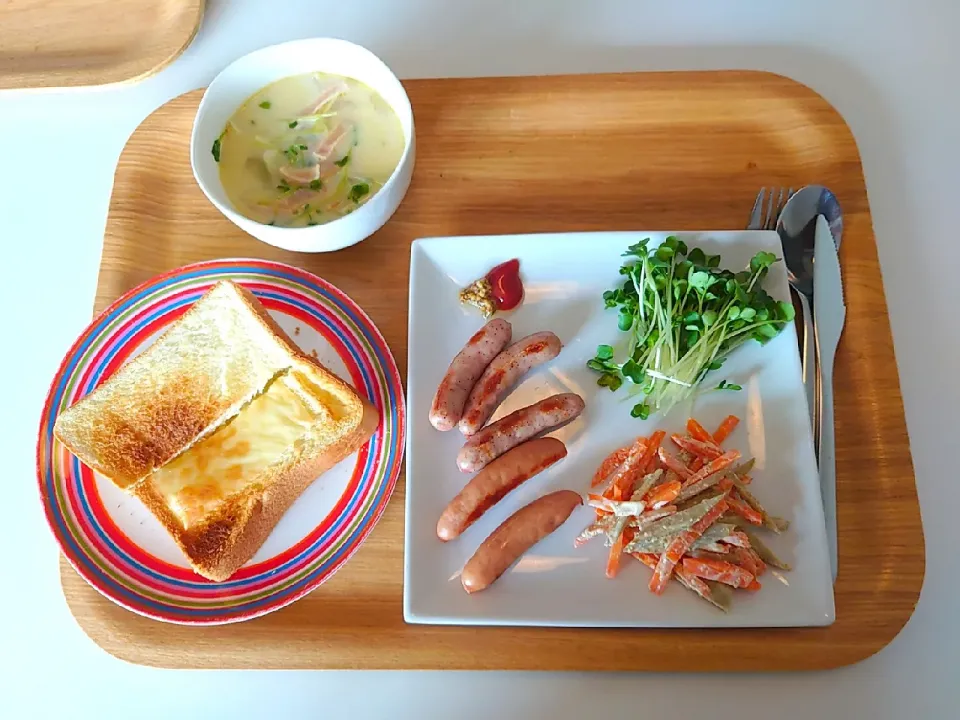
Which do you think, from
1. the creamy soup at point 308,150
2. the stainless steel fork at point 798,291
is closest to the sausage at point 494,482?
the stainless steel fork at point 798,291

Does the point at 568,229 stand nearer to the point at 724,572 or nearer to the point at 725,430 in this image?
the point at 725,430

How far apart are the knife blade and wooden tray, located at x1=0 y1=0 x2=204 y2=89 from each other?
6.64 feet

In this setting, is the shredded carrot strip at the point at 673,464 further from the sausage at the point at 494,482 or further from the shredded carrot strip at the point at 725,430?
the sausage at the point at 494,482

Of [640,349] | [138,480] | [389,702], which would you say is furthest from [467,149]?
[389,702]

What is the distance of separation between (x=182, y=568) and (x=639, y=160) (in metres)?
1.56

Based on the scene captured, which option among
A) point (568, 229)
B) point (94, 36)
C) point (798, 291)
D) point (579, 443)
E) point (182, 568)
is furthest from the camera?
point (94, 36)

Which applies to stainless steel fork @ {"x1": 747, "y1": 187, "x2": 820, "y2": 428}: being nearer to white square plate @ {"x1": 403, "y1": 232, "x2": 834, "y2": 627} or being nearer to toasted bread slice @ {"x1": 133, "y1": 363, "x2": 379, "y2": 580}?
white square plate @ {"x1": 403, "y1": 232, "x2": 834, "y2": 627}

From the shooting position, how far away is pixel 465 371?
1.66 metres

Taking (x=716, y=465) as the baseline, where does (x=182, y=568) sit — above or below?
below

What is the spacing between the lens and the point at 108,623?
5.24 ft

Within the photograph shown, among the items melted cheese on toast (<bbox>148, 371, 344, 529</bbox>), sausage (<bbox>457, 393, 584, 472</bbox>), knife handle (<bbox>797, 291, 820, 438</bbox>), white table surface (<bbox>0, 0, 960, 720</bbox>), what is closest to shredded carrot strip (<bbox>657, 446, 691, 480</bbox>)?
sausage (<bbox>457, 393, 584, 472</bbox>)

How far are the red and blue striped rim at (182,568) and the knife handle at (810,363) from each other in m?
0.96

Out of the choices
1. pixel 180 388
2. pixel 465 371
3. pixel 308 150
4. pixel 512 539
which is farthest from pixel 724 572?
pixel 308 150

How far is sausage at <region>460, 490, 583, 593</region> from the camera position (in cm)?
149
